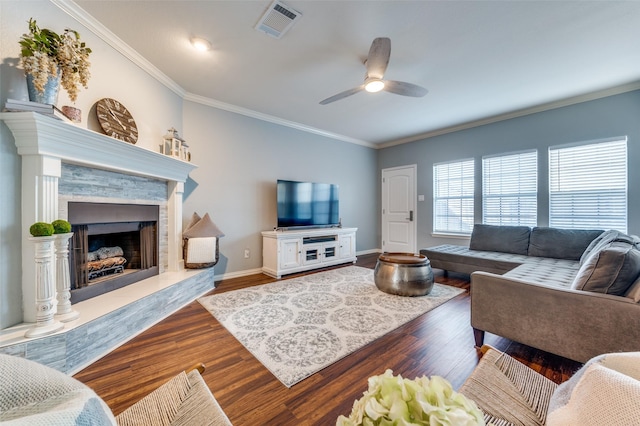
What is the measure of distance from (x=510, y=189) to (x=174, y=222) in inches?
204

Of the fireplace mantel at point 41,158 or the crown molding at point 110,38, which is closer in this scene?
the fireplace mantel at point 41,158

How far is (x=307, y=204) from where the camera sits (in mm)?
4543

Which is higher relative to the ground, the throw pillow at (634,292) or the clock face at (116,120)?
the clock face at (116,120)

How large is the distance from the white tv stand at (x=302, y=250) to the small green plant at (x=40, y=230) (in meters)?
2.49

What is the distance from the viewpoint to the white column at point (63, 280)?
1683mm

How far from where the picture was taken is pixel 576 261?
3.06 metres

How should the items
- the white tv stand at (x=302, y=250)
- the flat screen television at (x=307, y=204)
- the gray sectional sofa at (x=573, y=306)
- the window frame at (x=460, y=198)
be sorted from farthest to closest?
the window frame at (x=460, y=198) → the flat screen television at (x=307, y=204) → the white tv stand at (x=302, y=250) → the gray sectional sofa at (x=573, y=306)

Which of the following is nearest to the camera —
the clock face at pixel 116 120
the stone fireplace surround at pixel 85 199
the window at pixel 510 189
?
the stone fireplace surround at pixel 85 199

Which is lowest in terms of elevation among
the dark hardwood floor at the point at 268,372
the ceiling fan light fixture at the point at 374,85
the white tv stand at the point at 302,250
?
the dark hardwood floor at the point at 268,372

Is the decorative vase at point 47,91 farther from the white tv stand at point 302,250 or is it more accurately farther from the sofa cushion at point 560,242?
the sofa cushion at point 560,242

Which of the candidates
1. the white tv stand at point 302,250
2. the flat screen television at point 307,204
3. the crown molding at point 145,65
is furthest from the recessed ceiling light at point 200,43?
the white tv stand at point 302,250

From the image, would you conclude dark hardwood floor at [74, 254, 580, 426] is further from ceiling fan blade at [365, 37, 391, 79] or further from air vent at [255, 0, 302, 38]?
air vent at [255, 0, 302, 38]

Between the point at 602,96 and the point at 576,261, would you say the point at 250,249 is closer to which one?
the point at 576,261

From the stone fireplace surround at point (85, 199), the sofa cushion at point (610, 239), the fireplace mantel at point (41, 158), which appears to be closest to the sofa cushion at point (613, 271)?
the sofa cushion at point (610, 239)
